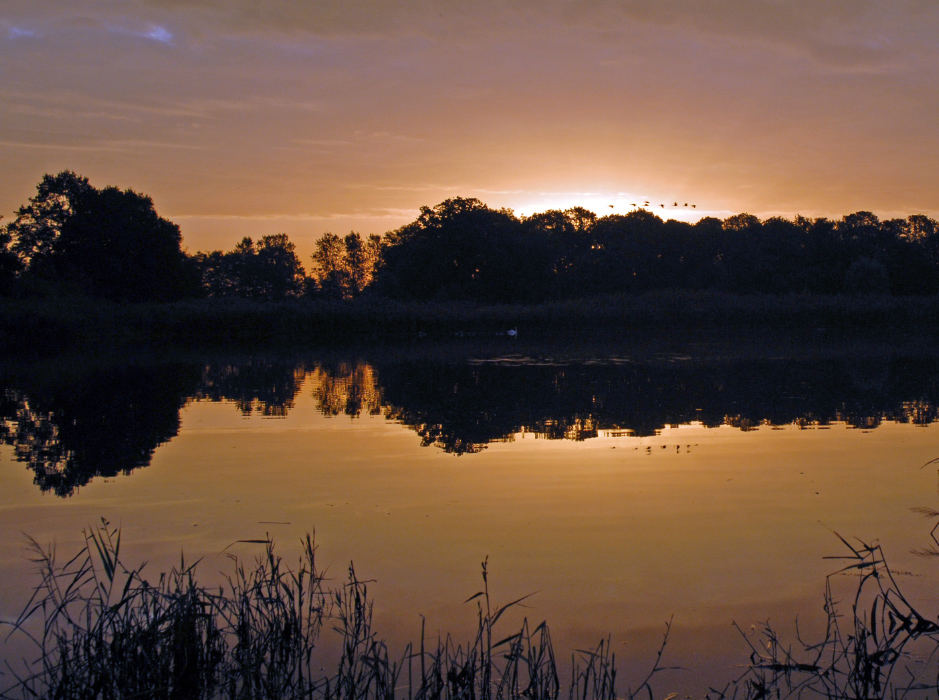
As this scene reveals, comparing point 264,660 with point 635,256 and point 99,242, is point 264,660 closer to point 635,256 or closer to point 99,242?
point 99,242

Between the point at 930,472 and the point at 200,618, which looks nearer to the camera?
the point at 200,618

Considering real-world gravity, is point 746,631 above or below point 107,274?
below

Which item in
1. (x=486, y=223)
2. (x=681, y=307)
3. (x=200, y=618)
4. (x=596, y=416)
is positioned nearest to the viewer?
(x=200, y=618)

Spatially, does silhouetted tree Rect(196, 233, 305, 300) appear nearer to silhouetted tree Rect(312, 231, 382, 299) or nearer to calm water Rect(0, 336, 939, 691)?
silhouetted tree Rect(312, 231, 382, 299)

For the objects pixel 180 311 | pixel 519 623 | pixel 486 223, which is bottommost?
pixel 519 623

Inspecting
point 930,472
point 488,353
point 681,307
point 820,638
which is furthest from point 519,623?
point 681,307

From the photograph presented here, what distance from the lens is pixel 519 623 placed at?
529 centimetres

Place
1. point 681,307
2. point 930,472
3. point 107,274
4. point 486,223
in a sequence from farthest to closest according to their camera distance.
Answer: point 486,223 < point 107,274 < point 681,307 < point 930,472

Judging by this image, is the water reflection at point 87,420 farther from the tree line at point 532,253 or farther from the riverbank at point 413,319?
the tree line at point 532,253

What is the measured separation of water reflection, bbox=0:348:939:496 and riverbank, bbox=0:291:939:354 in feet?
51.6

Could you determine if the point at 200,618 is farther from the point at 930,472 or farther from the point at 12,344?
the point at 12,344

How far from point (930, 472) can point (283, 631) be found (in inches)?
301

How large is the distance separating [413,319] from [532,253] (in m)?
22.9

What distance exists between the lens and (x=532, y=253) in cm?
6675
